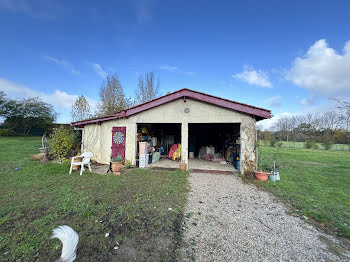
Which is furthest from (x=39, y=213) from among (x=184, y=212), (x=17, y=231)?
(x=184, y=212)

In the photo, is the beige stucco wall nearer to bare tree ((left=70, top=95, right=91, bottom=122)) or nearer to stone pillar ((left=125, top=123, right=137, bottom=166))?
stone pillar ((left=125, top=123, right=137, bottom=166))

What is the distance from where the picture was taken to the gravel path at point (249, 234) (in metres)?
2.02

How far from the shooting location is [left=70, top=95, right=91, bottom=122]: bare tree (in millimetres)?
16188

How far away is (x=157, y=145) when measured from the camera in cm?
1030

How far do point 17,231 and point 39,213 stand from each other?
1.87 feet

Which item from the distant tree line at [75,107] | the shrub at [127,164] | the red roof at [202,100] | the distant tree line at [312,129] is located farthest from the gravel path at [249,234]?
the distant tree line at [312,129]

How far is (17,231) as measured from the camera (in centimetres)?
235

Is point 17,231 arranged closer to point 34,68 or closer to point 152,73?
point 34,68

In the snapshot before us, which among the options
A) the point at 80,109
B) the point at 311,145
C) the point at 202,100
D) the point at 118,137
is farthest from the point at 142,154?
the point at 311,145

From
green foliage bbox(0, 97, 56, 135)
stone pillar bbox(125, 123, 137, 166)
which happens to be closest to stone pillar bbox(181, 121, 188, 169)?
stone pillar bbox(125, 123, 137, 166)

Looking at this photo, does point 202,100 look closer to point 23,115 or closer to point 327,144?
point 327,144

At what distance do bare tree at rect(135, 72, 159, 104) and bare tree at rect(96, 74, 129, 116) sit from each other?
2.42m

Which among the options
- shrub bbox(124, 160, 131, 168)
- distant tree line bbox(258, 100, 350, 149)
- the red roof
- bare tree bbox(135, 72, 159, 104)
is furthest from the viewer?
distant tree line bbox(258, 100, 350, 149)

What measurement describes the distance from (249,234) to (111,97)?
16.8 m
